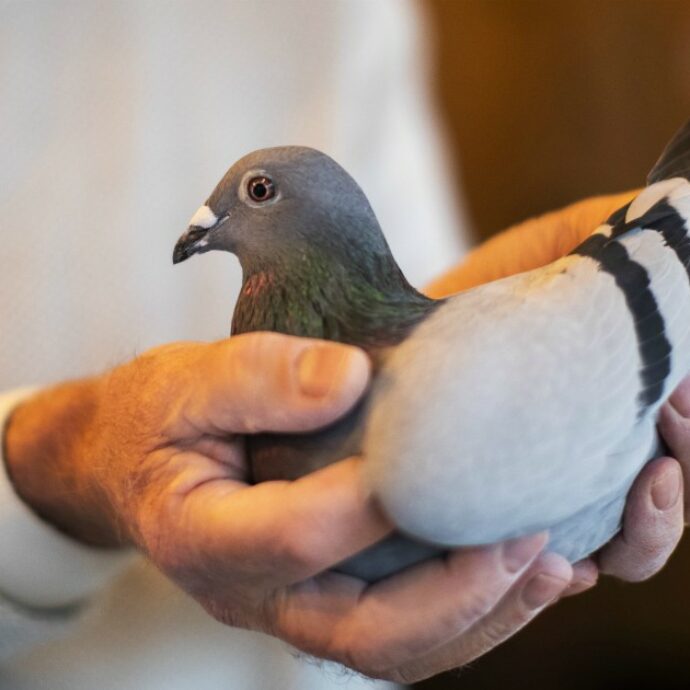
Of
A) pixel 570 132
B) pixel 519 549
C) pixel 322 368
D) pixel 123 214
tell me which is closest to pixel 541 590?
pixel 519 549

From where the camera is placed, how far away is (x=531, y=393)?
0.38 m

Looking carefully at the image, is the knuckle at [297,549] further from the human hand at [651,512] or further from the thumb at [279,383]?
the human hand at [651,512]

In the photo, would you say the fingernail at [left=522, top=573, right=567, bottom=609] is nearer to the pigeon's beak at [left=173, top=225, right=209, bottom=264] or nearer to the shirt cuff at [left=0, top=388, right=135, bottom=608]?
the pigeon's beak at [left=173, top=225, right=209, bottom=264]

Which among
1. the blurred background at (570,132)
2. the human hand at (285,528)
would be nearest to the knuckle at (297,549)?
the human hand at (285,528)

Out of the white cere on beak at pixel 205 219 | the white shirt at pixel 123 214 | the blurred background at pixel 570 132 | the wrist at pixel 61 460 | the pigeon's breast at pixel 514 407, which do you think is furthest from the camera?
the blurred background at pixel 570 132

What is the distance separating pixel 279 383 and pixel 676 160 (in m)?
0.29

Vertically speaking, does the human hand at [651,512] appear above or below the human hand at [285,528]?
below

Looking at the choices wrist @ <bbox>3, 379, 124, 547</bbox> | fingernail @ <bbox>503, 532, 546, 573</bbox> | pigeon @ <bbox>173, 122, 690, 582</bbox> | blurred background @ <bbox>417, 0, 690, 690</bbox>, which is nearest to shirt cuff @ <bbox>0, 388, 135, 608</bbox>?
wrist @ <bbox>3, 379, 124, 547</bbox>

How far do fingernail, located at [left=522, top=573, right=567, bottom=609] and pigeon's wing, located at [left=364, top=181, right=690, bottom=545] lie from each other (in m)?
0.04

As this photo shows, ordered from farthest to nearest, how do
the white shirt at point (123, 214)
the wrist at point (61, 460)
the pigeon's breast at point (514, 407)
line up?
the white shirt at point (123, 214) → the wrist at point (61, 460) → the pigeon's breast at point (514, 407)

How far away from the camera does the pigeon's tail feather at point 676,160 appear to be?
50 cm

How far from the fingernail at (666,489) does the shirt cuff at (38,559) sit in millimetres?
457

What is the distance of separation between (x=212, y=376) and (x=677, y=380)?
0.24 m

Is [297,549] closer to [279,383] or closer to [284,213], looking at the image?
[279,383]
